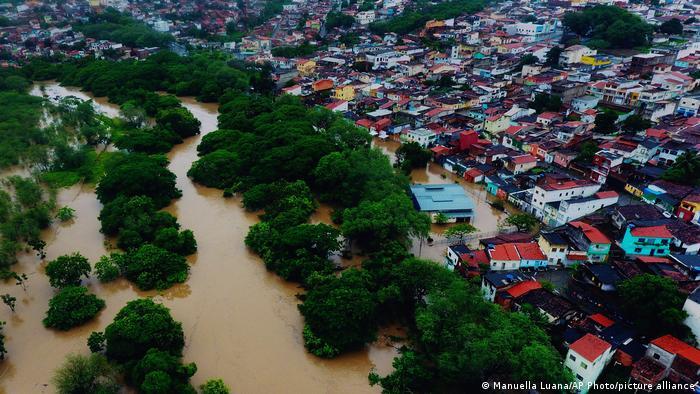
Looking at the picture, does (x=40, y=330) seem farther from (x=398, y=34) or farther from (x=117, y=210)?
(x=398, y=34)

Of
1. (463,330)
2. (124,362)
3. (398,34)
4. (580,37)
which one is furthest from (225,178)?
(580,37)

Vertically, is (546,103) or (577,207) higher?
(577,207)

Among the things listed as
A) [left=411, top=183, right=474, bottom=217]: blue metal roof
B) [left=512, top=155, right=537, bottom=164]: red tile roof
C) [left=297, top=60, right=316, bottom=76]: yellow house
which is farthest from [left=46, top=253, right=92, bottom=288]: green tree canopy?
[left=297, top=60, right=316, bottom=76]: yellow house

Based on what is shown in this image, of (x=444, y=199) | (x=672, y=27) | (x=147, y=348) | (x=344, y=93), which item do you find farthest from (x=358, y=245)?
(x=672, y=27)

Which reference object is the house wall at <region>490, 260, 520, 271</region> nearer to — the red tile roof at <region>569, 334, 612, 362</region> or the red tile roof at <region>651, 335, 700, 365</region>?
the red tile roof at <region>569, 334, 612, 362</region>

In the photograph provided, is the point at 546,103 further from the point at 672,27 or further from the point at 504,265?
the point at 672,27
